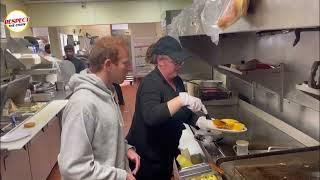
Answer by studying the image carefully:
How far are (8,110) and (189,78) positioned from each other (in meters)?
2.31

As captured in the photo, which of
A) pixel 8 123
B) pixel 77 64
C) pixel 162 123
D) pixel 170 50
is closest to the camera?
pixel 162 123

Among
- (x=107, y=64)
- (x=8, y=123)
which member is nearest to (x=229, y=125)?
(x=107, y=64)

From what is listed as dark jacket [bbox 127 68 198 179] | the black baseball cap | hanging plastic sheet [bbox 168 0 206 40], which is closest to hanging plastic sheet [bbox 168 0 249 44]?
hanging plastic sheet [bbox 168 0 206 40]

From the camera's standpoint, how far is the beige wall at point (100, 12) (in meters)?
7.03

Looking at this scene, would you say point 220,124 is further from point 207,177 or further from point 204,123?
point 207,177

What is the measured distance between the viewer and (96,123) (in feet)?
4.08

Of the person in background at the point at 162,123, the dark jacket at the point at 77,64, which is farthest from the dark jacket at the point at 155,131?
the dark jacket at the point at 77,64

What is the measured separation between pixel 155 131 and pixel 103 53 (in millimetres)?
745

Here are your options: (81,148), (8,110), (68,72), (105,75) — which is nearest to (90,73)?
(105,75)

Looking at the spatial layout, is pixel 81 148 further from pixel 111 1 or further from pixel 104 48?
pixel 111 1

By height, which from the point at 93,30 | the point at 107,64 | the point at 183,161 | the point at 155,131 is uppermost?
the point at 93,30

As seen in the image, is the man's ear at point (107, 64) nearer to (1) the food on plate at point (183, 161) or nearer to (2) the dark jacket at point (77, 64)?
(1) the food on plate at point (183, 161)

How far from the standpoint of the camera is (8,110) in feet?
10.2

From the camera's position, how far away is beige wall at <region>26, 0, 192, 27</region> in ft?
23.1
